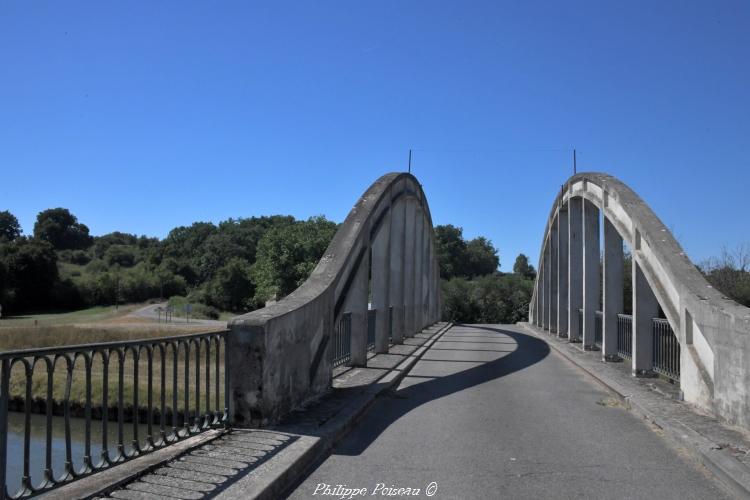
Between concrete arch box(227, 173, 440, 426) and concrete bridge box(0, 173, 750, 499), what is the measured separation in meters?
0.03

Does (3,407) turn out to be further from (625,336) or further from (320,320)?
(625,336)

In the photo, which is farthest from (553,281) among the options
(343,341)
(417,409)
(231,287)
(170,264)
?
(170,264)

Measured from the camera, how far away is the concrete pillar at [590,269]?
53.5 feet

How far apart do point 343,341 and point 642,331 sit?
539 centimetres

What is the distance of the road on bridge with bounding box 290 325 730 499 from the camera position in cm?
509

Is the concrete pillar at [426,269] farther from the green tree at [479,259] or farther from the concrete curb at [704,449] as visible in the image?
the green tree at [479,259]

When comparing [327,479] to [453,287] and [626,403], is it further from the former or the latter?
[453,287]

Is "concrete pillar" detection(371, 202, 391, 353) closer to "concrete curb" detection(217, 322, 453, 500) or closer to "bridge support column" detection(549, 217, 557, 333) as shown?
"concrete curb" detection(217, 322, 453, 500)

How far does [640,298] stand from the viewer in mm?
11375

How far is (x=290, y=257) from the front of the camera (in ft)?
195

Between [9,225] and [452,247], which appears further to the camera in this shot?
[9,225]

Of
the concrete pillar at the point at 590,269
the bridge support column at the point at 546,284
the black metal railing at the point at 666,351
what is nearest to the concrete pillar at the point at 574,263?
the concrete pillar at the point at 590,269

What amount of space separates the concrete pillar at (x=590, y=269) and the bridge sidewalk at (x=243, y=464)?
10063mm

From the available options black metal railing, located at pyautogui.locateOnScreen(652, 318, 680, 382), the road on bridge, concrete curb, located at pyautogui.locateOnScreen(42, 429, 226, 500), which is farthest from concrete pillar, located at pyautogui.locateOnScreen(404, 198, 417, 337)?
concrete curb, located at pyautogui.locateOnScreen(42, 429, 226, 500)
